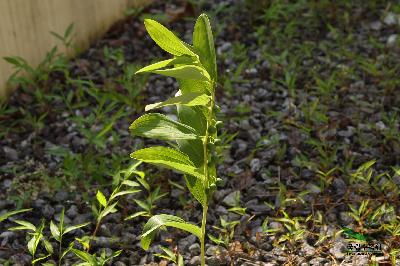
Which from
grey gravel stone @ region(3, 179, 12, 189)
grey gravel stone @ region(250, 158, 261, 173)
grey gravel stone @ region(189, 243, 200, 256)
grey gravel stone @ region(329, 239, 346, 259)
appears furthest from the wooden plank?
grey gravel stone @ region(329, 239, 346, 259)

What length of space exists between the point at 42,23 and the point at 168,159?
5.87 ft

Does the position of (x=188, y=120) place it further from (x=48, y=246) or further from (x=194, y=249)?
(x=48, y=246)

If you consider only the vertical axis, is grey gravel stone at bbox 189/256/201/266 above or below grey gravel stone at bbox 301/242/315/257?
below

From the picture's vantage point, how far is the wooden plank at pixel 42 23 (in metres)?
3.33

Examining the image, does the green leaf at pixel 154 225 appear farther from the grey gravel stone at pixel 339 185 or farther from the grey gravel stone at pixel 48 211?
the grey gravel stone at pixel 339 185

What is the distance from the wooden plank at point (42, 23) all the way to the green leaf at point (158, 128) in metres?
1.64

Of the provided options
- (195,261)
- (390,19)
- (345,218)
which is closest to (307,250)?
(345,218)

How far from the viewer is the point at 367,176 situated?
270 centimetres

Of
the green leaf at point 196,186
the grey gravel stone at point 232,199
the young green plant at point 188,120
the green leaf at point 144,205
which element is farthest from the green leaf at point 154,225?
the grey gravel stone at point 232,199

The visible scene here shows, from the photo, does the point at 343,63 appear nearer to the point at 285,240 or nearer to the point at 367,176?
the point at 367,176

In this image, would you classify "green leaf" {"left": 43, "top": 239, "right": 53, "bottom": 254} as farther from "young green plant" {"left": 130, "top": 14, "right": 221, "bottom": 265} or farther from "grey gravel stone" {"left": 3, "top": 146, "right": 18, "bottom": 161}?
"grey gravel stone" {"left": 3, "top": 146, "right": 18, "bottom": 161}

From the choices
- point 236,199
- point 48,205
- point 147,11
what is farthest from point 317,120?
point 147,11

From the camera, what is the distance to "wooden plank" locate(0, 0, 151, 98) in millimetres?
3331

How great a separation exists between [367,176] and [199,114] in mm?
945
